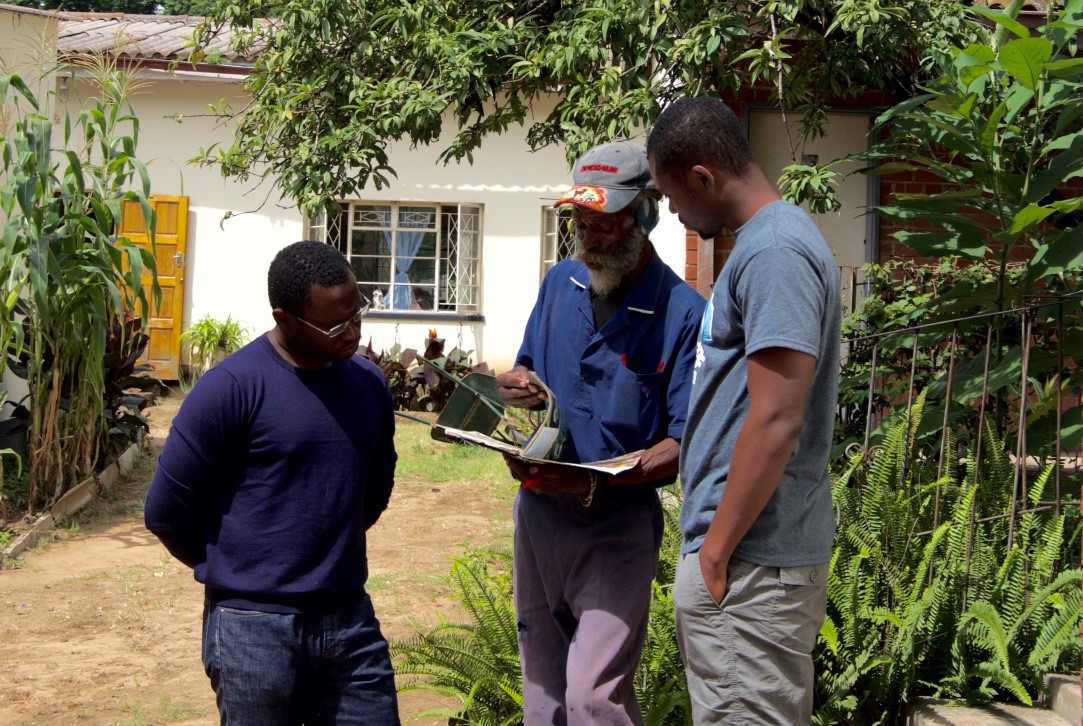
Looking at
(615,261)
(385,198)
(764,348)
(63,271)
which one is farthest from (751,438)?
(385,198)

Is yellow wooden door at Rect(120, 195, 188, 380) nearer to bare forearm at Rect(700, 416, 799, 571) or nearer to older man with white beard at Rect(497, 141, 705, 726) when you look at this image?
older man with white beard at Rect(497, 141, 705, 726)

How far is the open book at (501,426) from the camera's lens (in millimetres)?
3133

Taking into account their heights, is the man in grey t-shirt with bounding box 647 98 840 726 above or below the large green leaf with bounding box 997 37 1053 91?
below

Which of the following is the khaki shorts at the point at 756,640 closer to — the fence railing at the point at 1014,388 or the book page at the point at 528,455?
the book page at the point at 528,455

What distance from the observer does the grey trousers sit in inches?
124

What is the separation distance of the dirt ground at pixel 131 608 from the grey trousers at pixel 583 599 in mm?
1567

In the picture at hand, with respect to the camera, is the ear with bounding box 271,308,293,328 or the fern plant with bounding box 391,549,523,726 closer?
the ear with bounding box 271,308,293,328

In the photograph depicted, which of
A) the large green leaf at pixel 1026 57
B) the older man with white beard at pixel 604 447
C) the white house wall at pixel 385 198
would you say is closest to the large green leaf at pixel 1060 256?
the large green leaf at pixel 1026 57

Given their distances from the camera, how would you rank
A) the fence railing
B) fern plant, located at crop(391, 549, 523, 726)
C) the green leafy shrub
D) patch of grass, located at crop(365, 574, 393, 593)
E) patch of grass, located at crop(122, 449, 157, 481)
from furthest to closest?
the green leafy shrub
patch of grass, located at crop(122, 449, 157, 481)
patch of grass, located at crop(365, 574, 393, 593)
the fence railing
fern plant, located at crop(391, 549, 523, 726)

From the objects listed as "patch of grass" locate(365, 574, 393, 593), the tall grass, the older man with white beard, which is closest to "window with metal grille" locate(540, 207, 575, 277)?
the tall grass

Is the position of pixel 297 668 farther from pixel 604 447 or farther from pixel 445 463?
pixel 445 463

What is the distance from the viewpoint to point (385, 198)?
14.9 meters

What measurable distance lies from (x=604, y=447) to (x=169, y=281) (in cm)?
1271

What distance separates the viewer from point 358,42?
640cm
